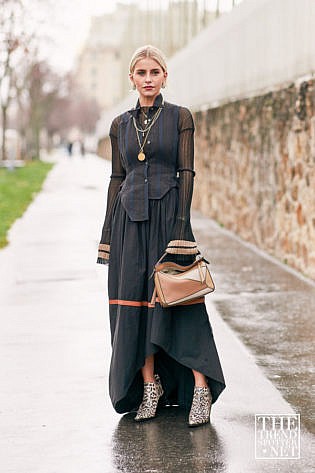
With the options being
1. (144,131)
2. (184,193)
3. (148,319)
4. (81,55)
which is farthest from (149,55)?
(81,55)

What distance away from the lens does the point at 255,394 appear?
230 inches

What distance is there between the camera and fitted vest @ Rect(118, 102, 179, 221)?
17.1ft

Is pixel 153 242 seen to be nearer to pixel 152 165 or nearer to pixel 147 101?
pixel 152 165

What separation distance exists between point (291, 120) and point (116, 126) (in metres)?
6.49

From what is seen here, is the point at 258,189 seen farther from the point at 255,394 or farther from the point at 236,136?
the point at 255,394

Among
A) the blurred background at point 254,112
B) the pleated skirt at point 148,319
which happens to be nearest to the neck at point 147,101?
the pleated skirt at point 148,319

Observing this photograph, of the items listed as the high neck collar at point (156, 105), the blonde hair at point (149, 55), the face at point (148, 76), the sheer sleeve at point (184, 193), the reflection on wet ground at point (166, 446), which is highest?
the blonde hair at point (149, 55)

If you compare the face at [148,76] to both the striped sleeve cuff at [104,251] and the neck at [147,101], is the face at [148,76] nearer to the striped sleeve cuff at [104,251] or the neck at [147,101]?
the neck at [147,101]

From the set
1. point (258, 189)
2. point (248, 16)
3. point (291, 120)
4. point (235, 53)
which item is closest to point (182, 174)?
point (291, 120)

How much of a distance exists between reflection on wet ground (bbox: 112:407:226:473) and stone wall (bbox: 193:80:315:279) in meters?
5.43

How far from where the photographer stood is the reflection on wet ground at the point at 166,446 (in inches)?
181

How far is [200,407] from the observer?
522 centimetres

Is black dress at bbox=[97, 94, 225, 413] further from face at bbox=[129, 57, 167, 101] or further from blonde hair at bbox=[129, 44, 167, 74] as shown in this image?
blonde hair at bbox=[129, 44, 167, 74]

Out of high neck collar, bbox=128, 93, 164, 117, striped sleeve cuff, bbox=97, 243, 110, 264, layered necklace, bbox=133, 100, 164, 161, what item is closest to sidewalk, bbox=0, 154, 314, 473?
striped sleeve cuff, bbox=97, 243, 110, 264
